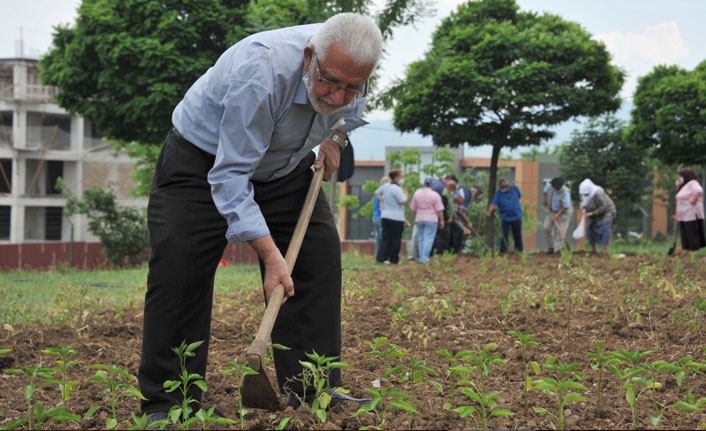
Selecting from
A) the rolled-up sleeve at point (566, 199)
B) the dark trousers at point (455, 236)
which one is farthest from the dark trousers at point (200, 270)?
the rolled-up sleeve at point (566, 199)

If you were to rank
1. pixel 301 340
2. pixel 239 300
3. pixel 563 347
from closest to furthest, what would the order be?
pixel 301 340 → pixel 563 347 → pixel 239 300

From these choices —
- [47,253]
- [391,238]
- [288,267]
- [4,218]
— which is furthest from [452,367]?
[4,218]

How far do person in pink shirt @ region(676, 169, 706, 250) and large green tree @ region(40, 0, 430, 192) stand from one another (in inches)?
279

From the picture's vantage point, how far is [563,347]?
4258mm

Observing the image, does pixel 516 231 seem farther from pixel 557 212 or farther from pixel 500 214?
pixel 557 212

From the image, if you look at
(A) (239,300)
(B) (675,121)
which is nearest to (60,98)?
(A) (239,300)

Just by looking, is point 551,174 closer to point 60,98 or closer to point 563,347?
point 60,98

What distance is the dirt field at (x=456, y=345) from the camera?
281cm

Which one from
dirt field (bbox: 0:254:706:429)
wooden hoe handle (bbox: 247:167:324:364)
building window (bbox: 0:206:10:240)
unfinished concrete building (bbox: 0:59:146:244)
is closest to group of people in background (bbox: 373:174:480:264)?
dirt field (bbox: 0:254:706:429)

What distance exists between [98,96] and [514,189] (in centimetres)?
870

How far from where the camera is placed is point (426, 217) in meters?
11.9

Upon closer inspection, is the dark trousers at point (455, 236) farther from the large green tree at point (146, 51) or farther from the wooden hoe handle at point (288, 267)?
the wooden hoe handle at point (288, 267)

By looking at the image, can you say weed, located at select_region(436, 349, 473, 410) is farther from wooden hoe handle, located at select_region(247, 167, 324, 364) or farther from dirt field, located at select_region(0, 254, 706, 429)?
wooden hoe handle, located at select_region(247, 167, 324, 364)

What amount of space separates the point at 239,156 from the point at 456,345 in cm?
220
